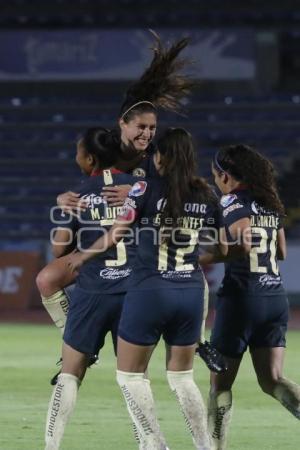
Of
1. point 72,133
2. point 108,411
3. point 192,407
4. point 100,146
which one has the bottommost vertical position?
point 108,411

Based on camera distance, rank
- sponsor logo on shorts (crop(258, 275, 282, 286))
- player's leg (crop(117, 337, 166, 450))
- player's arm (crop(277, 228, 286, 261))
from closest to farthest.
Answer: player's leg (crop(117, 337, 166, 450)), sponsor logo on shorts (crop(258, 275, 282, 286)), player's arm (crop(277, 228, 286, 261))

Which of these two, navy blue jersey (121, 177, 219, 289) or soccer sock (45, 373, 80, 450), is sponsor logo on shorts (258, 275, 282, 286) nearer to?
navy blue jersey (121, 177, 219, 289)

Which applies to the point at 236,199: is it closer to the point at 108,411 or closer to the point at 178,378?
the point at 178,378

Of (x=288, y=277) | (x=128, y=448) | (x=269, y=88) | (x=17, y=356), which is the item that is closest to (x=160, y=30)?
(x=269, y=88)

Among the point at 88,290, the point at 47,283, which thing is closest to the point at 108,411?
the point at 47,283

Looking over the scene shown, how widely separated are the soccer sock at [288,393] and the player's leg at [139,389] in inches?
44.7

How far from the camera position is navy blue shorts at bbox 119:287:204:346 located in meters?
6.79

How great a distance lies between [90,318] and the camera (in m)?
7.38

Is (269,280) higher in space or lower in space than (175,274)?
lower

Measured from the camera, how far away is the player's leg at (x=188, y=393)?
22.8 feet

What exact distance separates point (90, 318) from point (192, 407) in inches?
33.8

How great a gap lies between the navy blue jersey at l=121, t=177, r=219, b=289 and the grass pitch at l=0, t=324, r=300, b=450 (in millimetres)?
1858

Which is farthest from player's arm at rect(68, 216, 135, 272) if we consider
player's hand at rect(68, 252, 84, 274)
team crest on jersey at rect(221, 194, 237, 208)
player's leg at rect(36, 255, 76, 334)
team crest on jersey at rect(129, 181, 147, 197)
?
player's leg at rect(36, 255, 76, 334)

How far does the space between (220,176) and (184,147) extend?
913 millimetres
